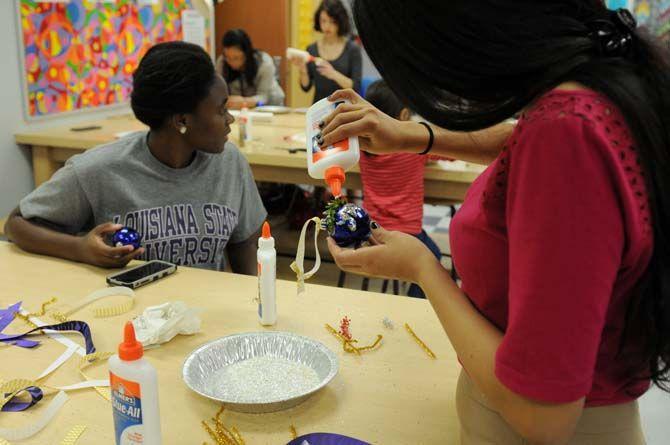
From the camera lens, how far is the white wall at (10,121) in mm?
3461

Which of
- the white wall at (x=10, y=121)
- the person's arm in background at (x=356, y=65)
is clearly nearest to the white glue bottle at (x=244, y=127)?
the white wall at (x=10, y=121)

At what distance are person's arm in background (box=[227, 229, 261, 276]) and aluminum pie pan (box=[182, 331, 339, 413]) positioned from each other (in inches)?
30.5

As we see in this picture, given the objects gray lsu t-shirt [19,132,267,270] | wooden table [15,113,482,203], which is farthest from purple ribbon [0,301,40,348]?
wooden table [15,113,482,203]

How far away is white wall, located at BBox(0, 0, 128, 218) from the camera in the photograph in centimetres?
346

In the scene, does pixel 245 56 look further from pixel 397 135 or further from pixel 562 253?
pixel 562 253

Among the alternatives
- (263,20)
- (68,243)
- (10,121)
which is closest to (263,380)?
(68,243)

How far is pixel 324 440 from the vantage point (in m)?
1.03

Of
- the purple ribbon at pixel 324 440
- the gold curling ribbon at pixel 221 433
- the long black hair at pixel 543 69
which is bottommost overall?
the gold curling ribbon at pixel 221 433

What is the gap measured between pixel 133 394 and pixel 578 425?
58 cm

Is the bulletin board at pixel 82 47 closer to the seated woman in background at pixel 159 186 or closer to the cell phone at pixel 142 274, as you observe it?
the seated woman in background at pixel 159 186

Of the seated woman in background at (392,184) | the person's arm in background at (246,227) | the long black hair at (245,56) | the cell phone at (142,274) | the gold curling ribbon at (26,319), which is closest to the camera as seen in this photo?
the gold curling ribbon at (26,319)

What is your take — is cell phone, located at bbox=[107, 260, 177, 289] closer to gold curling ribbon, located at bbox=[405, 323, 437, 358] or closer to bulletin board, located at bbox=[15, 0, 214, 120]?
gold curling ribbon, located at bbox=[405, 323, 437, 358]

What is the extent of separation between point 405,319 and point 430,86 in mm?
820

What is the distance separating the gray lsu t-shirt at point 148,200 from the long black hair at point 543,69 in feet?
4.18
